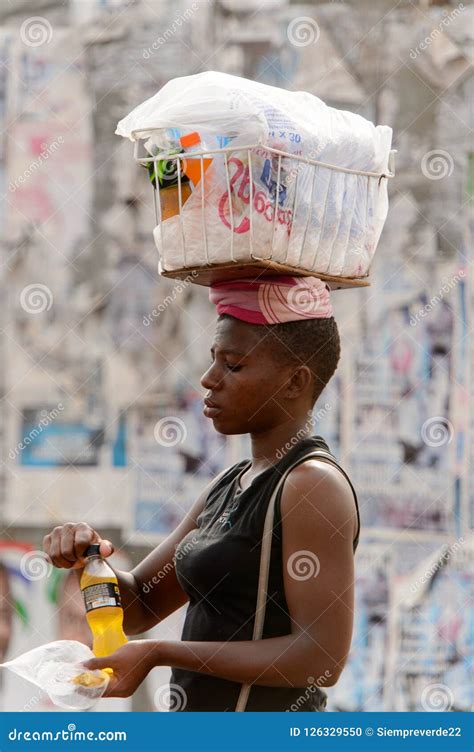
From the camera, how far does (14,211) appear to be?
5535mm

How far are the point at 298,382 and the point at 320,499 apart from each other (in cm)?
31

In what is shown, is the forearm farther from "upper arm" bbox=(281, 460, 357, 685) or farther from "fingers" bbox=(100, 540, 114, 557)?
Result: "fingers" bbox=(100, 540, 114, 557)

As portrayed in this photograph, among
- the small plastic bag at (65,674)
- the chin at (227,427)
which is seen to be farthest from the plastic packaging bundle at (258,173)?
the small plastic bag at (65,674)

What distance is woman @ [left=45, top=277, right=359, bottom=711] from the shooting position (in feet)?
→ 7.29

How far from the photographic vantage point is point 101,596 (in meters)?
2.48

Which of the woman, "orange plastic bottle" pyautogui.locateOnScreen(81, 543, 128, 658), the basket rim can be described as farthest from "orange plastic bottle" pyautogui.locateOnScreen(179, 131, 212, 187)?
"orange plastic bottle" pyautogui.locateOnScreen(81, 543, 128, 658)

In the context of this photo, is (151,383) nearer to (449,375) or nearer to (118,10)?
(449,375)

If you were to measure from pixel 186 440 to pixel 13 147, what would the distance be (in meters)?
1.75

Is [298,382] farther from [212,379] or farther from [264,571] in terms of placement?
[264,571]

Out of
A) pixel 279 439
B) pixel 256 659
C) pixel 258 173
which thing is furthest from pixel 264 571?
pixel 258 173

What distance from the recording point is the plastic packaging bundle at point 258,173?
2.31 meters

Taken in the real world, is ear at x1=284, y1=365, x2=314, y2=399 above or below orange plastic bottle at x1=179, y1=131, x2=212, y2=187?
below

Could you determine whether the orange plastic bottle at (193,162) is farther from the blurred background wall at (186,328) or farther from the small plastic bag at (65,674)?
the blurred background wall at (186,328)

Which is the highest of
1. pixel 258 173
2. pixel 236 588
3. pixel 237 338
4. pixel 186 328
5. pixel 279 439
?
pixel 258 173
